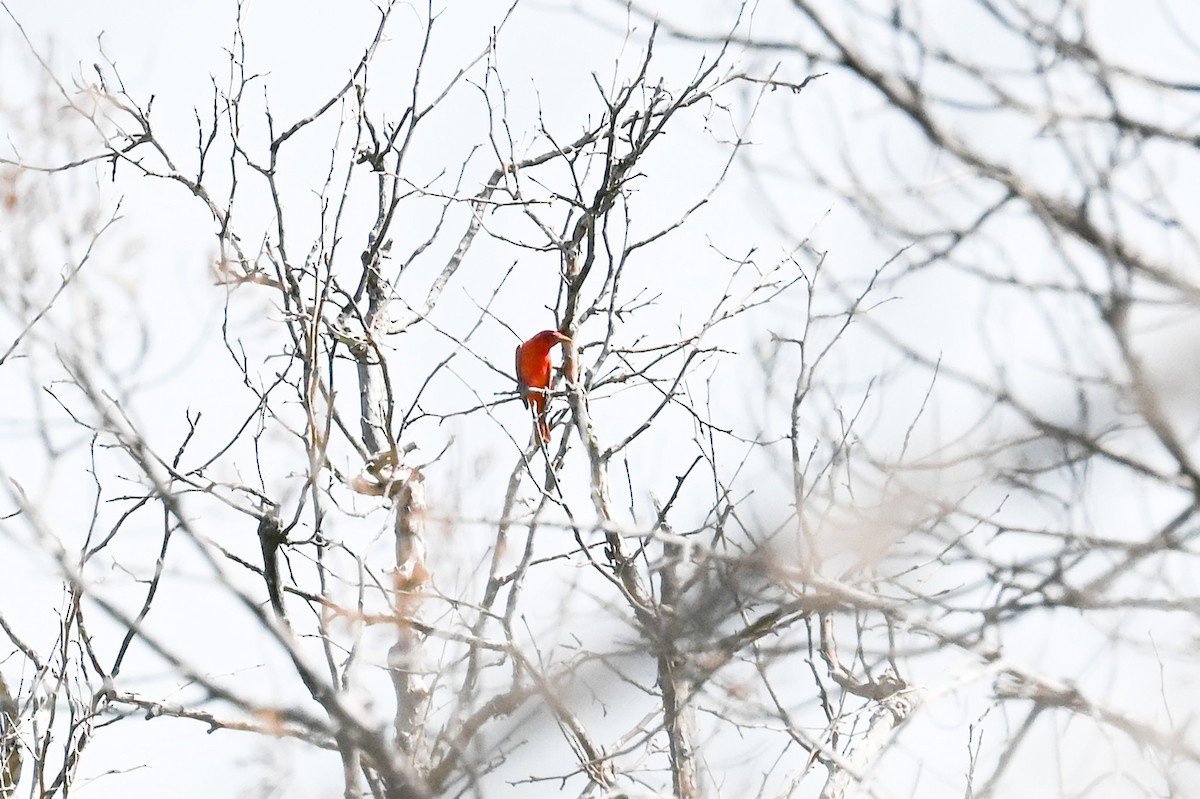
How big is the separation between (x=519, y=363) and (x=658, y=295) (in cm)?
80

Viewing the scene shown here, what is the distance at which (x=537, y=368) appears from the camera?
6.27m

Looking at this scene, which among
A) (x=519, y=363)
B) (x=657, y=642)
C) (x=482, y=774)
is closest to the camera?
(x=657, y=642)

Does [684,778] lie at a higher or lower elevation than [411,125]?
lower

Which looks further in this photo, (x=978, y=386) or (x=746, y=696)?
(x=746, y=696)

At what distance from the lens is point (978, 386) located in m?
2.92

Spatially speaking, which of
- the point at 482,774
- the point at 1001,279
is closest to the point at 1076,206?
the point at 1001,279

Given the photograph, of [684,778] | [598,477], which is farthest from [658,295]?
[684,778]

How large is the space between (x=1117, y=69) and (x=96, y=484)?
3.77 metres

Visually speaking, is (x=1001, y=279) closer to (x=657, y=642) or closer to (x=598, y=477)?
(x=657, y=642)

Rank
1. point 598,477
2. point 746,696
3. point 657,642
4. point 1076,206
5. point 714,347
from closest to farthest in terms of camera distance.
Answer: point 657,642, point 1076,206, point 746,696, point 598,477, point 714,347

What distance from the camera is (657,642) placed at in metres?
2.08

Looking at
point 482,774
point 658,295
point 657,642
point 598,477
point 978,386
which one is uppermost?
point 658,295

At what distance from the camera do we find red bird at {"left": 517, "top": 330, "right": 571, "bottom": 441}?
17.4ft

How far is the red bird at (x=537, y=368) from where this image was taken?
5.29 metres
